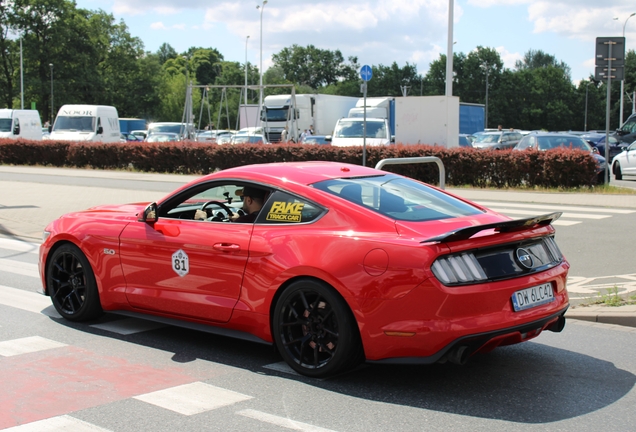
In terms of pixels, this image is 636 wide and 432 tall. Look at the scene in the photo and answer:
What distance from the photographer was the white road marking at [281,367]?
5.51m

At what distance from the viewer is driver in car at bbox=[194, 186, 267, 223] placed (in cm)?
584

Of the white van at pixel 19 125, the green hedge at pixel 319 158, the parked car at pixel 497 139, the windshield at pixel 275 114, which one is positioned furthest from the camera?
the white van at pixel 19 125

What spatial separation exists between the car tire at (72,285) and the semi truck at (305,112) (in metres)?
30.0

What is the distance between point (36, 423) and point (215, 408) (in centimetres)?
102

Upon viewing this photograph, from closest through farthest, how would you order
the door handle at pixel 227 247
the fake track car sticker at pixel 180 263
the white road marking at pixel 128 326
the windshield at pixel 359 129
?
the door handle at pixel 227 247 < the fake track car sticker at pixel 180 263 < the white road marking at pixel 128 326 < the windshield at pixel 359 129

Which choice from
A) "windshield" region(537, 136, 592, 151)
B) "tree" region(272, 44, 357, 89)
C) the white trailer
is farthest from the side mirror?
"tree" region(272, 44, 357, 89)

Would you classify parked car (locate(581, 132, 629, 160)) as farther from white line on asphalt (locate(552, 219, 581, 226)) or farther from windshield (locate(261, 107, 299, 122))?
white line on asphalt (locate(552, 219, 581, 226))

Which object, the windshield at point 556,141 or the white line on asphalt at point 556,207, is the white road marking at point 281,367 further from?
the windshield at point 556,141

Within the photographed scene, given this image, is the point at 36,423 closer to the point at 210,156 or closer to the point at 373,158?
the point at 373,158

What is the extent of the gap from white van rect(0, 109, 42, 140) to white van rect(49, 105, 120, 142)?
4062 mm

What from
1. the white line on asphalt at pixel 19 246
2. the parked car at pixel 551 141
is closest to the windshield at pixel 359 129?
the parked car at pixel 551 141

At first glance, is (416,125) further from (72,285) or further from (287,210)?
(287,210)

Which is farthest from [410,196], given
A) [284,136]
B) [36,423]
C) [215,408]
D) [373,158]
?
[284,136]

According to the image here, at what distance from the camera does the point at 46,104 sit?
3472 inches
